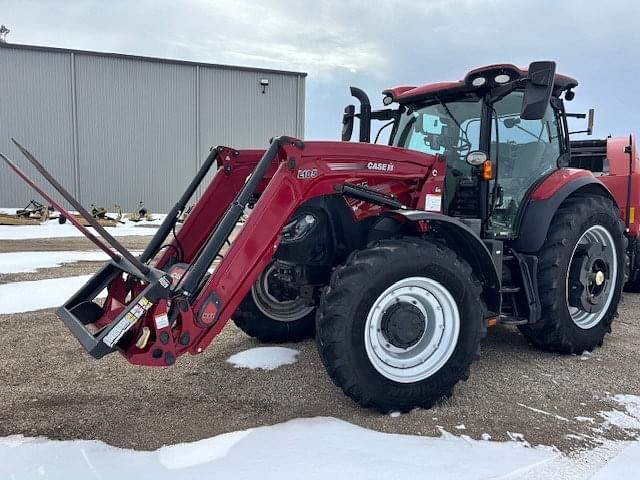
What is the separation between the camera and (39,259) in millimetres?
9523

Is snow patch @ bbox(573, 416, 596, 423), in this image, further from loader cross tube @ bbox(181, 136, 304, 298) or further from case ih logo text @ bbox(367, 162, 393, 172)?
loader cross tube @ bbox(181, 136, 304, 298)

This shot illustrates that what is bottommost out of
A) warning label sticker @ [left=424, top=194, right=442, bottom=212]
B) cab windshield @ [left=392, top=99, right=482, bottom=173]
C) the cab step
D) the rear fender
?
the cab step

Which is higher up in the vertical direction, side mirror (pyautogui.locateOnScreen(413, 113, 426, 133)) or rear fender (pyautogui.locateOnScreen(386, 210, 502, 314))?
side mirror (pyautogui.locateOnScreen(413, 113, 426, 133))

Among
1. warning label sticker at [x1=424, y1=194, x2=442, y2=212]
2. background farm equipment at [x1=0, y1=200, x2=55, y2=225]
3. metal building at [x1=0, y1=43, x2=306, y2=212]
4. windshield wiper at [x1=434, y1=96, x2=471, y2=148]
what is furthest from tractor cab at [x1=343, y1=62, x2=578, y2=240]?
metal building at [x1=0, y1=43, x2=306, y2=212]

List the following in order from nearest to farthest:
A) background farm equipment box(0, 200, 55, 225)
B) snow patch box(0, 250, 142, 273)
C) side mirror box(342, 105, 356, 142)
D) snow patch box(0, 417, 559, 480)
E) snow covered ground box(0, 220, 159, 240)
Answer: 1. snow patch box(0, 417, 559, 480)
2. side mirror box(342, 105, 356, 142)
3. snow patch box(0, 250, 142, 273)
4. snow covered ground box(0, 220, 159, 240)
5. background farm equipment box(0, 200, 55, 225)

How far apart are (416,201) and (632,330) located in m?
3.14

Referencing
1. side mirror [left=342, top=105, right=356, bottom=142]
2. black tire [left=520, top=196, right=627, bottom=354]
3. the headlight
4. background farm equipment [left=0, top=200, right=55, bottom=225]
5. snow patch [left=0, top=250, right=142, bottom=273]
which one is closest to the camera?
the headlight

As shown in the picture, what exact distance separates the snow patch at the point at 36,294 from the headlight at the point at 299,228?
3.64 meters

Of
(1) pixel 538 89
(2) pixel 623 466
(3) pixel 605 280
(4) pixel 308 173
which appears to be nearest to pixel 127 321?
(4) pixel 308 173

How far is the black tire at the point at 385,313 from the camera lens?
10.1ft

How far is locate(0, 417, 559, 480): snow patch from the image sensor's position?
2576 millimetres

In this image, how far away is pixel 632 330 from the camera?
5.41 metres

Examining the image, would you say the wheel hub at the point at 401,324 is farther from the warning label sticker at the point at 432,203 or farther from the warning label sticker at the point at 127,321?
the warning label sticker at the point at 127,321

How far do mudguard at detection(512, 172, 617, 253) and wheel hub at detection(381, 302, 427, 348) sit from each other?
4.89ft
